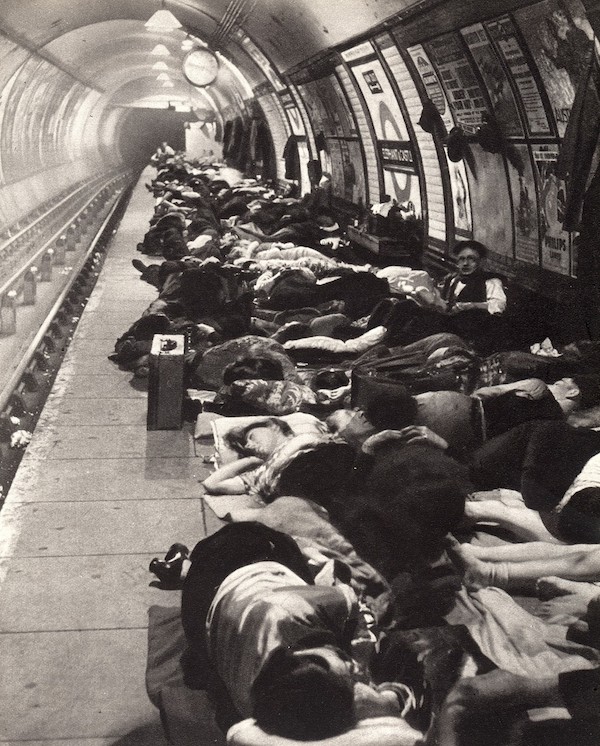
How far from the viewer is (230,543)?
3676 mm

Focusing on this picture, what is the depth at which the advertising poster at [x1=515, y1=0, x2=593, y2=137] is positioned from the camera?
627 centimetres

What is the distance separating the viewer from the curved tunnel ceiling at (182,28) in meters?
11.4

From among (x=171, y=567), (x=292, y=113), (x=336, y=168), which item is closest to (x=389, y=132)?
(x=336, y=168)

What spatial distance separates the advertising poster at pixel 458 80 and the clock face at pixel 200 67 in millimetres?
10617

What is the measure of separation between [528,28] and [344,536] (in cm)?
434

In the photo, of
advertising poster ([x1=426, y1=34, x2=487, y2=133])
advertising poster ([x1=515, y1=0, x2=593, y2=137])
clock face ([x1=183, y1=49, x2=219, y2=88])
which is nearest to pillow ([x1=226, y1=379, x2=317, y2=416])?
advertising poster ([x1=515, y1=0, x2=593, y2=137])

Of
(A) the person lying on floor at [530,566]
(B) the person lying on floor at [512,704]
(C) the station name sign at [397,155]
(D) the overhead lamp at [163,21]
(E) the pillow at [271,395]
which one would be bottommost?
(A) the person lying on floor at [530,566]

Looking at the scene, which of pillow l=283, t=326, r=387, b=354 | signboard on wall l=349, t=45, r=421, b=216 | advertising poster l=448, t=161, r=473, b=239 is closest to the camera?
pillow l=283, t=326, r=387, b=354

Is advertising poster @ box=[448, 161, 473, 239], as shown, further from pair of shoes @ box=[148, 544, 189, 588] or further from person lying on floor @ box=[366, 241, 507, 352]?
pair of shoes @ box=[148, 544, 189, 588]

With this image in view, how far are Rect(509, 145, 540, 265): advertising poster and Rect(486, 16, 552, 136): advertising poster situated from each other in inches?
18.9

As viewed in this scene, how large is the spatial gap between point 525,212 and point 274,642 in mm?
6169

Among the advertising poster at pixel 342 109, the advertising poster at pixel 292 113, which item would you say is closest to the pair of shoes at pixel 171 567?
the advertising poster at pixel 342 109

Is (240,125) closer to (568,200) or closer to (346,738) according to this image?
(568,200)

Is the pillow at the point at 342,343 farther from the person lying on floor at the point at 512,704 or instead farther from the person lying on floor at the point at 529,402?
the person lying on floor at the point at 512,704
